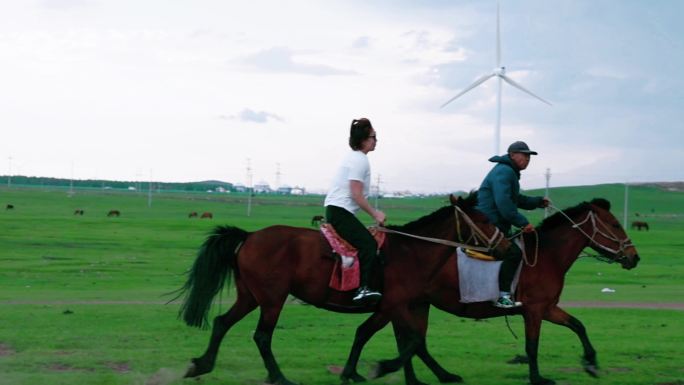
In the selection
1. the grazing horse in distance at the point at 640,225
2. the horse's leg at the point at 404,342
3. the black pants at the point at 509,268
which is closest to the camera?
the horse's leg at the point at 404,342

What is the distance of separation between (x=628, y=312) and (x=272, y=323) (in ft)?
33.9

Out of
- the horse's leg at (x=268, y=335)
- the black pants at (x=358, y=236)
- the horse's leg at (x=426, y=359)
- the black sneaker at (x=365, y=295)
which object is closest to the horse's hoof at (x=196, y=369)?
the horse's leg at (x=268, y=335)

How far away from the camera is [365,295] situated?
11.0 meters

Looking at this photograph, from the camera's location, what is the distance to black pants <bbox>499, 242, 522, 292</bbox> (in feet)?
39.3

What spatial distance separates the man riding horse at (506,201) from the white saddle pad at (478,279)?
0.07m

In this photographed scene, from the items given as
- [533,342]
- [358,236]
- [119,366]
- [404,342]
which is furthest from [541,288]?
[119,366]

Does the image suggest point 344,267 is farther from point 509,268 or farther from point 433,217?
point 509,268

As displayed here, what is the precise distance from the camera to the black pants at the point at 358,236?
11023 mm

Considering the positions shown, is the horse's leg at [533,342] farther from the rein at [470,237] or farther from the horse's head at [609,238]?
the horse's head at [609,238]

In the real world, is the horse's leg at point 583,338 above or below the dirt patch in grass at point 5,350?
above

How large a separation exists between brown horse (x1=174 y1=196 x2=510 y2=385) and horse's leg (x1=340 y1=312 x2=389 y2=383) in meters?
0.27

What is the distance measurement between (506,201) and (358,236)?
1923 mm

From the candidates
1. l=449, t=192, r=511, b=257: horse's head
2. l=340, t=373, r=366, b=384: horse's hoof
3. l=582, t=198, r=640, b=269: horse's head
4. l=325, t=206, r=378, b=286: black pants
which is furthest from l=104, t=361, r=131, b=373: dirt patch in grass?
l=582, t=198, r=640, b=269: horse's head

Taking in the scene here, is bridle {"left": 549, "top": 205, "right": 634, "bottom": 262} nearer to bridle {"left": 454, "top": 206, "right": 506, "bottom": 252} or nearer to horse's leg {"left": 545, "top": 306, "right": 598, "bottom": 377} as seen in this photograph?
horse's leg {"left": 545, "top": 306, "right": 598, "bottom": 377}
